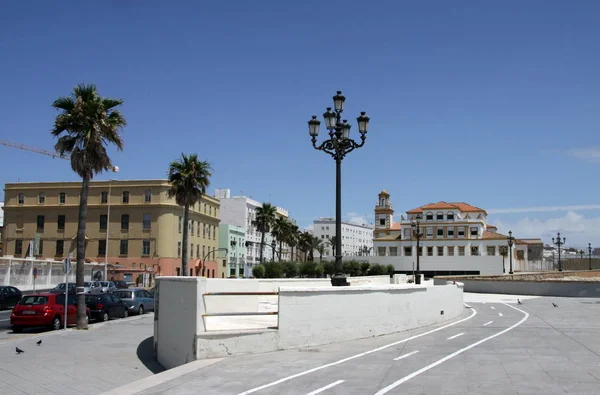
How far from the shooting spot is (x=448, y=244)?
107 metres

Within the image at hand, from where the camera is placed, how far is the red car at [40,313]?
23.4 metres

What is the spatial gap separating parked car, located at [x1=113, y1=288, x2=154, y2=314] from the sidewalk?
770cm

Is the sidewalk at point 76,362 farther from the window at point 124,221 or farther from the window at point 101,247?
the window at point 101,247

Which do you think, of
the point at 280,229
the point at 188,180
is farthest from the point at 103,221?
the point at 188,180

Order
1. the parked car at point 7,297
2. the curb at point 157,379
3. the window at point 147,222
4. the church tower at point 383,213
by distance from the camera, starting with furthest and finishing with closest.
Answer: the church tower at point 383,213 < the window at point 147,222 < the parked car at point 7,297 < the curb at point 157,379

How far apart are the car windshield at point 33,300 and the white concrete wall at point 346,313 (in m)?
14.4

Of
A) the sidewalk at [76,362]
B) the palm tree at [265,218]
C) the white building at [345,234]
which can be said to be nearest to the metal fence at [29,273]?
the palm tree at [265,218]

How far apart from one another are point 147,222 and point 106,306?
167ft

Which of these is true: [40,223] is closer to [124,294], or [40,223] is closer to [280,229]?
[280,229]

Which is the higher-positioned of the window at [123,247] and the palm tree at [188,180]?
the palm tree at [188,180]

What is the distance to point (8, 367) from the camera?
15.0 meters

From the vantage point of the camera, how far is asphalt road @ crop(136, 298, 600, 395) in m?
9.58

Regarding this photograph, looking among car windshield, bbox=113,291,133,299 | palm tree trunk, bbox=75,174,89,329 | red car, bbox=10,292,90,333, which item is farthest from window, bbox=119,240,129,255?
red car, bbox=10,292,90,333

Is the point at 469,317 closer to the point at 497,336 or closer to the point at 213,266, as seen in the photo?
the point at 497,336
